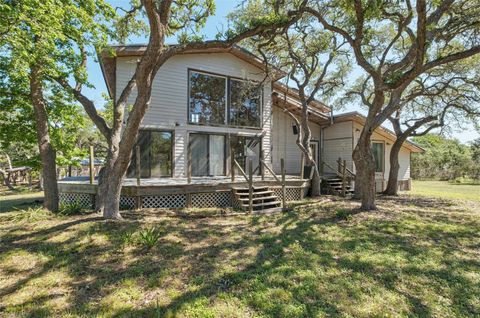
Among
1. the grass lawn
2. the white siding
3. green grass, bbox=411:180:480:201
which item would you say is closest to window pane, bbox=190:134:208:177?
the grass lawn

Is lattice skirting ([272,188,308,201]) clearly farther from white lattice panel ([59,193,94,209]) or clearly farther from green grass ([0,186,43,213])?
green grass ([0,186,43,213])

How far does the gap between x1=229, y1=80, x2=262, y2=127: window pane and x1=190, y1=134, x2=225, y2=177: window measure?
132cm

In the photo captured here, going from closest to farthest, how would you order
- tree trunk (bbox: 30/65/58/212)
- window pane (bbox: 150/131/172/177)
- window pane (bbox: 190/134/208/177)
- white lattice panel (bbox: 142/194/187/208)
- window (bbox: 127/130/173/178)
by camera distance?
tree trunk (bbox: 30/65/58/212) < white lattice panel (bbox: 142/194/187/208) < window (bbox: 127/130/173/178) < window pane (bbox: 150/131/172/177) < window pane (bbox: 190/134/208/177)

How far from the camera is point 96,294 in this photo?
3.57 m

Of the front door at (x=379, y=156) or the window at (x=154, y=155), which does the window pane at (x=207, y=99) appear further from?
the front door at (x=379, y=156)

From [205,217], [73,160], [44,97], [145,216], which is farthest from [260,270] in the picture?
[44,97]

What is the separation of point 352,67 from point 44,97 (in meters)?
14.3

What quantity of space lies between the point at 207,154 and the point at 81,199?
5.17 meters

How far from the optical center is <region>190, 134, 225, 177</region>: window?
37.1ft

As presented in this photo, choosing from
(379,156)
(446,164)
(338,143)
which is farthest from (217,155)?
(446,164)

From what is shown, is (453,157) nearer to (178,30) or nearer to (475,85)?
(475,85)

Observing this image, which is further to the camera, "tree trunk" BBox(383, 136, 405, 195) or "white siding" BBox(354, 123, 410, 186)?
"white siding" BBox(354, 123, 410, 186)

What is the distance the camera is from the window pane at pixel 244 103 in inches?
479

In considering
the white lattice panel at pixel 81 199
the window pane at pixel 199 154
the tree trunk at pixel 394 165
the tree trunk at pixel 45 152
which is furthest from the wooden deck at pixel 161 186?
the tree trunk at pixel 394 165
